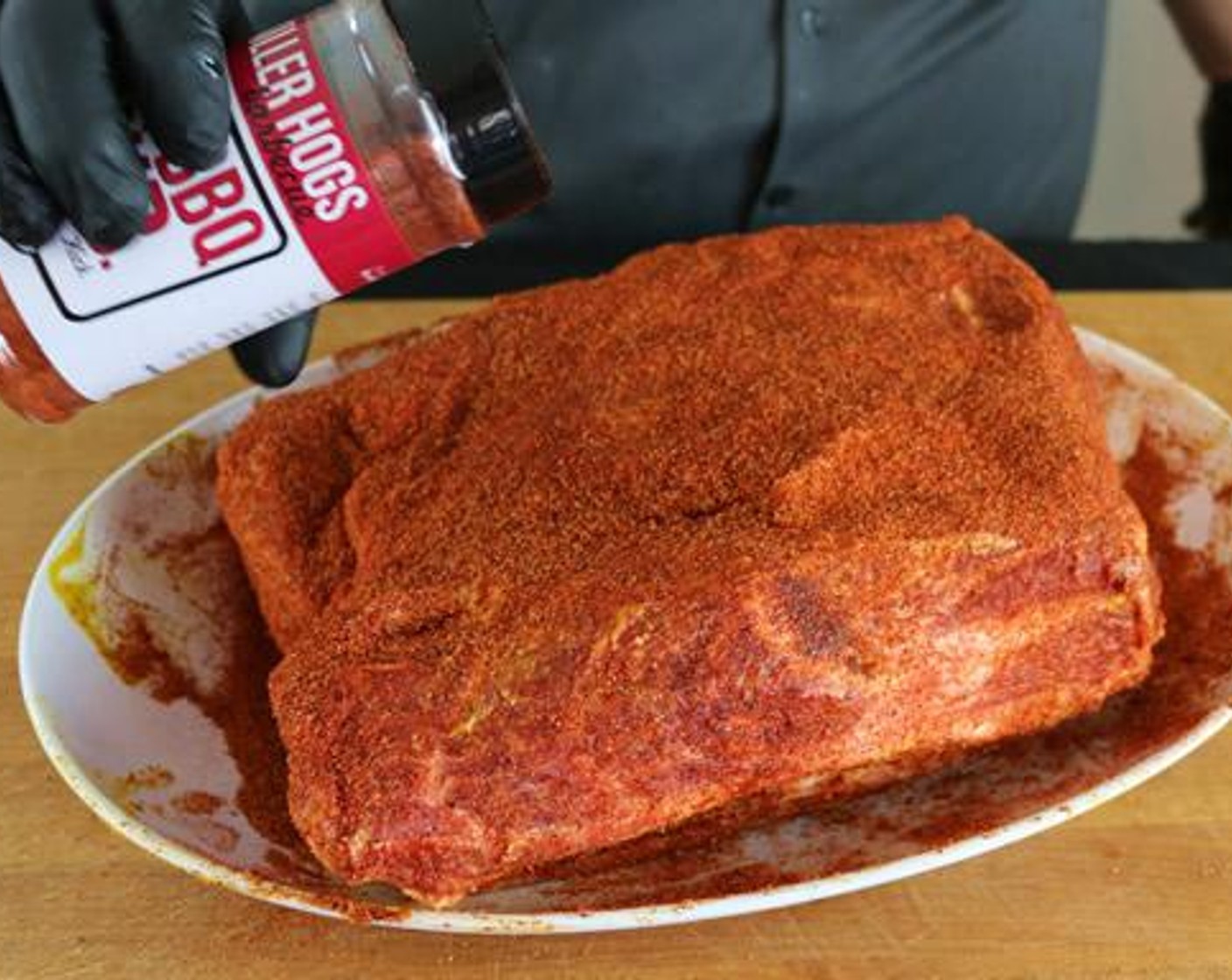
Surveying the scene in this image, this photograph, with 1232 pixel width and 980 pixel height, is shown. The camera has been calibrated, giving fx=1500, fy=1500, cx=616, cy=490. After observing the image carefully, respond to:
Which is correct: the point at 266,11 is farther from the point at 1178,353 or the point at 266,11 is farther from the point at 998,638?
the point at 1178,353

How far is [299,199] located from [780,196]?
3.06 ft

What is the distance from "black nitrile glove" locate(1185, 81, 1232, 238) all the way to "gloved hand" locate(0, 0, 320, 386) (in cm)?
143

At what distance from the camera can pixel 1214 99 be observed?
2.00 metres

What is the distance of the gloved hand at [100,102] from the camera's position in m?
0.87

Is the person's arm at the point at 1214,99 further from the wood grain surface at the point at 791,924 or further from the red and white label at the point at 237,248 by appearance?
the red and white label at the point at 237,248

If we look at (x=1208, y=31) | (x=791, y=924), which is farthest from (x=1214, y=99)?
(x=791, y=924)

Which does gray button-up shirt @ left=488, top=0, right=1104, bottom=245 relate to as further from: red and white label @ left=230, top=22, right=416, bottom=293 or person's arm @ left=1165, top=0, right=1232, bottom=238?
red and white label @ left=230, top=22, right=416, bottom=293

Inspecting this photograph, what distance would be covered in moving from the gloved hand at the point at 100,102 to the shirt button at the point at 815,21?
2.50ft

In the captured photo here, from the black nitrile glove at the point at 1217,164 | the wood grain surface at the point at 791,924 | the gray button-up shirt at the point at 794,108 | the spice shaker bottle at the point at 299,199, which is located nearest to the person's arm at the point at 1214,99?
the black nitrile glove at the point at 1217,164

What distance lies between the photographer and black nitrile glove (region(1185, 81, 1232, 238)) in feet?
6.49

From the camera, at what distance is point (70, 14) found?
96 cm


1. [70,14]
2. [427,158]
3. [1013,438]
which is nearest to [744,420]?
[1013,438]

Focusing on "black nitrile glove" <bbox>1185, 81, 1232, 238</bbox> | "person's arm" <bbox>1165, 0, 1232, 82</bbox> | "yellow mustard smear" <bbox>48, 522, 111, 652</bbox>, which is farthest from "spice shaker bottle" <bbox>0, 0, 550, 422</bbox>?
"black nitrile glove" <bbox>1185, 81, 1232, 238</bbox>

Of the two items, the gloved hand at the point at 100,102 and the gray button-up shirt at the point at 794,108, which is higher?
the gloved hand at the point at 100,102
